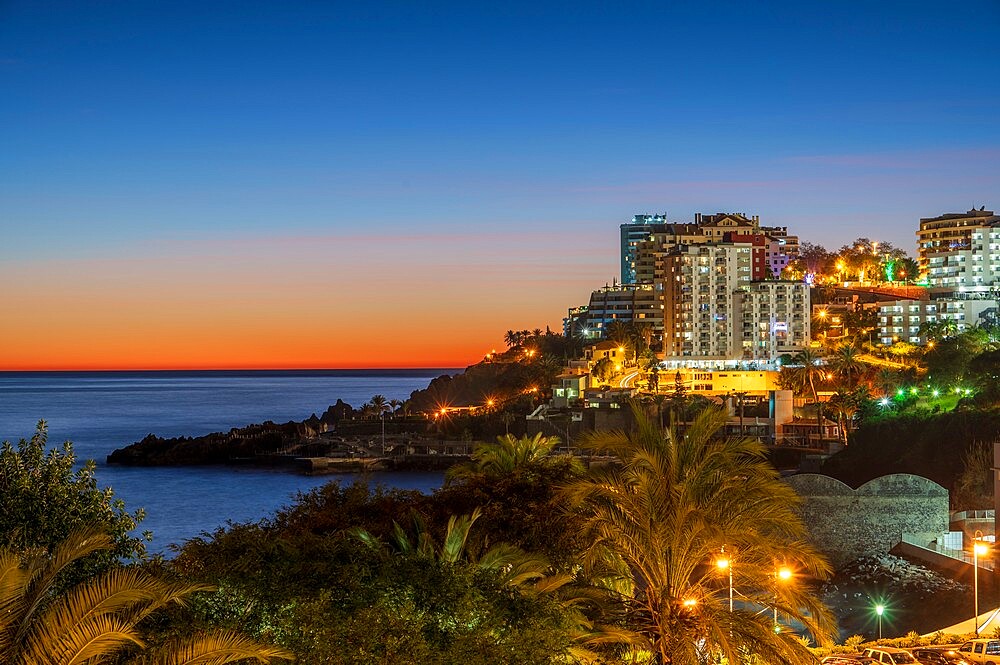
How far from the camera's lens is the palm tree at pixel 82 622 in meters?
7.93

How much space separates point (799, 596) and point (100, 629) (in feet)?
31.2

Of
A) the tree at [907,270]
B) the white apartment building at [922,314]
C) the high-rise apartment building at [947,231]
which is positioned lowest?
the white apartment building at [922,314]

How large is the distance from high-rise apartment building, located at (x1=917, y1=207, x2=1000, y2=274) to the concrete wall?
327ft

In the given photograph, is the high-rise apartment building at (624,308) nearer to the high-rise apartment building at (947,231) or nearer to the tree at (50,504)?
the high-rise apartment building at (947,231)

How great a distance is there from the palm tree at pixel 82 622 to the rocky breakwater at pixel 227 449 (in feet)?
222

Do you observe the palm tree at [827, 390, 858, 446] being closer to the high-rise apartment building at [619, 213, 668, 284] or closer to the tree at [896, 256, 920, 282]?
the tree at [896, 256, 920, 282]

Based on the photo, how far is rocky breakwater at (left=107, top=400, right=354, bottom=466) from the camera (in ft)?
244

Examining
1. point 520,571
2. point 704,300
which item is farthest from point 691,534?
point 704,300

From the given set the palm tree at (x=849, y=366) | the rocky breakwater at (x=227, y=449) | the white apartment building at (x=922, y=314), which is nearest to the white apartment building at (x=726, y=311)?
the white apartment building at (x=922, y=314)

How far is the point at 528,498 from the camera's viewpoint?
62.1 ft

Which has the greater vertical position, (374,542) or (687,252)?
(687,252)

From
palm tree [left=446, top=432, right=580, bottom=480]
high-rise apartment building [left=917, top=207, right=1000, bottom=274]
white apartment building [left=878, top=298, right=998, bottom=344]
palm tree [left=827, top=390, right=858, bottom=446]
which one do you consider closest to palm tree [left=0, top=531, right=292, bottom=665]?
palm tree [left=446, top=432, right=580, bottom=480]

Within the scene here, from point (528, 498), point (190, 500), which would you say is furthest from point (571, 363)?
point (528, 498)

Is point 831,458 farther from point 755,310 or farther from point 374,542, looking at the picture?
point 374,542
